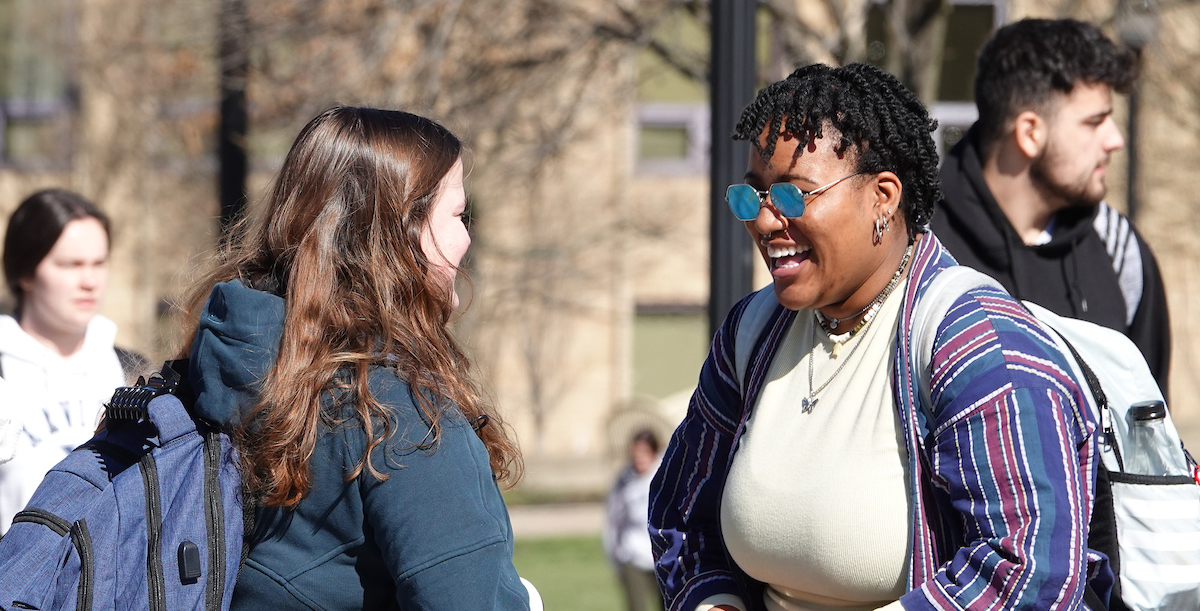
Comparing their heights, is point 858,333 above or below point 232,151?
below

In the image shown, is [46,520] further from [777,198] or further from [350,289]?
[777,198]

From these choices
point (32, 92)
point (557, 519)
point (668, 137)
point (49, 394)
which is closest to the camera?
point (49, 394)

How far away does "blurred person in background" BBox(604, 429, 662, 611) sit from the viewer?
8.09 metres

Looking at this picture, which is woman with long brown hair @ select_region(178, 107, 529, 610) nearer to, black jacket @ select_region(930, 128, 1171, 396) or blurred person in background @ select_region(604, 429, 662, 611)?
black jacket @ select_region(930, 128, 1171, 396)

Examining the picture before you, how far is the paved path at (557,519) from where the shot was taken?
12.8 m

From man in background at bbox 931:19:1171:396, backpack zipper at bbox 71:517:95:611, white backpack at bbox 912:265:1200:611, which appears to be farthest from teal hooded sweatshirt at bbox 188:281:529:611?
man in background at bbox 931:19:1171:396

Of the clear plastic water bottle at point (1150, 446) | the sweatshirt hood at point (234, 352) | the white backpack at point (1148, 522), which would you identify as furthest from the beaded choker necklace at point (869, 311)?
the sweatshirt hood at point (234, 352)

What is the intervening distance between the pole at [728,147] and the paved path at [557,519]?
9184 millimetres

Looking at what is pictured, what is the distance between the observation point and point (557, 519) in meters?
13.7

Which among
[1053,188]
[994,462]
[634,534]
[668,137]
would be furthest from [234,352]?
[668,137]

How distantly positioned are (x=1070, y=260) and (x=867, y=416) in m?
1.28

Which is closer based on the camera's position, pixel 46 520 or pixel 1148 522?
pixel 46 520

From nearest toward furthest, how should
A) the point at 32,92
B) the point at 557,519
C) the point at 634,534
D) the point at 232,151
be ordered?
the point at 232,151, the point at 634,534, the point at 557,519, the point at 32,92

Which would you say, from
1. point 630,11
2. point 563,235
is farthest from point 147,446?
point 563,235
